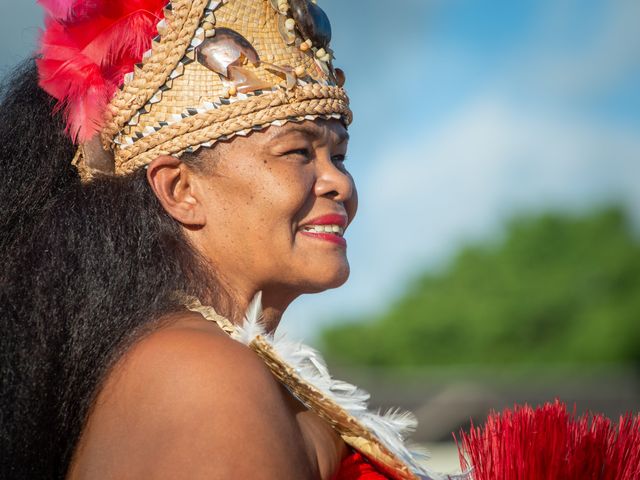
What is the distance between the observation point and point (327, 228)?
106 inches

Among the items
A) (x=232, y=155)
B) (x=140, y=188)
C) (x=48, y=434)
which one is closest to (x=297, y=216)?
(x=232, y=155)

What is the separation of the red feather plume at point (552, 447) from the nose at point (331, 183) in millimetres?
709

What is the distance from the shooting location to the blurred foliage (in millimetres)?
43531

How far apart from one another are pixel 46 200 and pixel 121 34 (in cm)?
47

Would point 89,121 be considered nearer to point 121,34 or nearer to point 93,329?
point 121,34

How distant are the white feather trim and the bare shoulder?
0.09 meters

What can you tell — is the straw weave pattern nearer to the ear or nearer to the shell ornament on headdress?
the shell ornament on headdress

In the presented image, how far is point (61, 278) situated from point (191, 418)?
0.60 meters

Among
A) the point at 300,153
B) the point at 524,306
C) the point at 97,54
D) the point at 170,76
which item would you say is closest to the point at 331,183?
the point at 300,153

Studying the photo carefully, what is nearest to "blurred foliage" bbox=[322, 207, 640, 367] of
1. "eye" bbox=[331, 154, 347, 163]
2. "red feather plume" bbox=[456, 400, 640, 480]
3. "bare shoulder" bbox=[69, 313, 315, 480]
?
"eye" bbox=[331, 154, 347, 163]

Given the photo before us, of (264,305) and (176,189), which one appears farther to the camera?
(264,305)

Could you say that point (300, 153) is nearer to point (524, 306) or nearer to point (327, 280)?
point (327, 280)

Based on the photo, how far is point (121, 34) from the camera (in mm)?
2668

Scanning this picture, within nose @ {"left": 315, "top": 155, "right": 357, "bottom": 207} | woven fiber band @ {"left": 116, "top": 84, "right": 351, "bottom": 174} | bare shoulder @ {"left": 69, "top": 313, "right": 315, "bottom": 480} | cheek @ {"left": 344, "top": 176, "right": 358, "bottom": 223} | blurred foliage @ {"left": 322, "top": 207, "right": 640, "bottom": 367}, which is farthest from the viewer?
blurred foliage @ {"left": 322, "top": 207, "right": 640, "bottom": 367}
